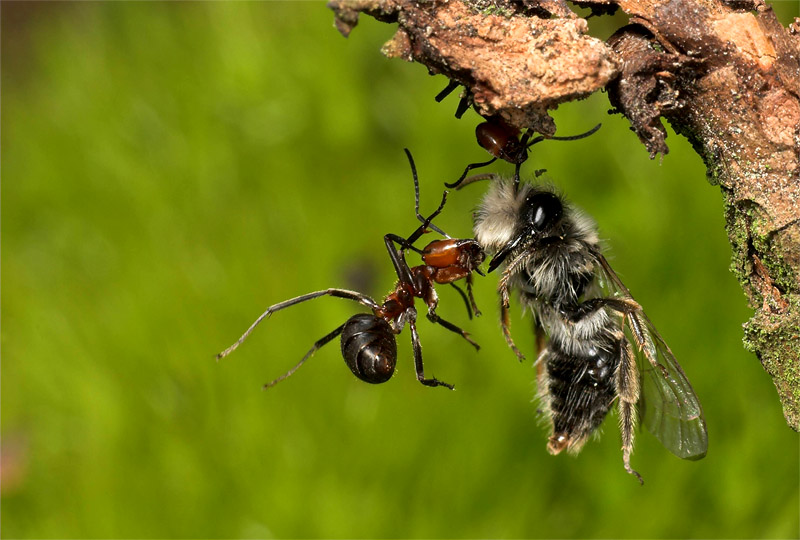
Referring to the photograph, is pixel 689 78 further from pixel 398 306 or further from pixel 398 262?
pixel 398 306

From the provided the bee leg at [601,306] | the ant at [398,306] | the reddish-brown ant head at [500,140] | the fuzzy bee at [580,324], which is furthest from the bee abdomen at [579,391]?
the reddish-brown ant head at [500,140]

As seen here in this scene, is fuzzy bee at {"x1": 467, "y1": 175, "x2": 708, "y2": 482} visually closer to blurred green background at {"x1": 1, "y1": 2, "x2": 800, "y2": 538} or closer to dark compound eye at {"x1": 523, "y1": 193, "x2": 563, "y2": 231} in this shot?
dark compound eye at {"x1": 523, "y1": 193, "x2": 563, "y2": 231}

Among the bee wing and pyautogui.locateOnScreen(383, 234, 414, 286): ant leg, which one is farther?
pyautogui.locateOnScreen(383, 234, 414, 286): ant leg

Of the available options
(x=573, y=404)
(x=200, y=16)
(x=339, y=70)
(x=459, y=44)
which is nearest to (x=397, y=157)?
(x=339, y=70)

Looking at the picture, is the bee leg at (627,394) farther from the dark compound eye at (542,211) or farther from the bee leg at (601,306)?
the dark compound eye at (542,211)

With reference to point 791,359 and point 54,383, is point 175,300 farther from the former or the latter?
point 791,359

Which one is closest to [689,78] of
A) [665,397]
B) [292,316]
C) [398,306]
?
[665,397]

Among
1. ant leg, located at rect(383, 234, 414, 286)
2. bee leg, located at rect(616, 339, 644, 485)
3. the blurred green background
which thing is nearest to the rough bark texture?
bee leg, located at rect(616, 339, 644, 485)
